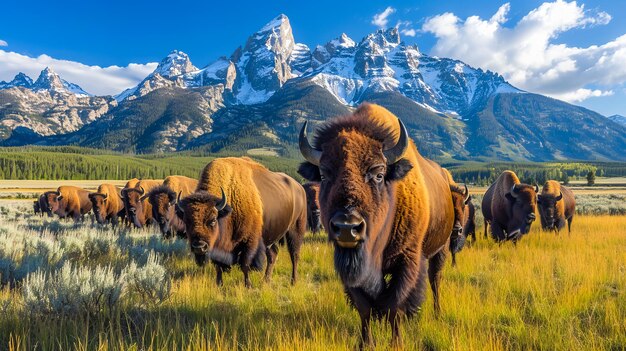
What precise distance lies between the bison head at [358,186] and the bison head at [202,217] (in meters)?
3.29

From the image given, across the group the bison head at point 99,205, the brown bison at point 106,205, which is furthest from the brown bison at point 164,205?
the bison head at point 99,205

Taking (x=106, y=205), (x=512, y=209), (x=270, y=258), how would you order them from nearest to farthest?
(x=270, y=258) < (x=512, y=209) < (x=106, y=205)

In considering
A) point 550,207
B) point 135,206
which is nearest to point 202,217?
point 135,206

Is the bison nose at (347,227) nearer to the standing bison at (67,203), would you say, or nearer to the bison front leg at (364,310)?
the bison front leg at (364,310)

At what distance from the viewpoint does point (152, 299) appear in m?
4.77

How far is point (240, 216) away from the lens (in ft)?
22.7

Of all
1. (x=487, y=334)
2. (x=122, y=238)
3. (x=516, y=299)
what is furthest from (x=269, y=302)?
(x=122, y=238)

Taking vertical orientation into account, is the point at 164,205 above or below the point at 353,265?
below

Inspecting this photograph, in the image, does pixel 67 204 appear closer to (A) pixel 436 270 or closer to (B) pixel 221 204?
(B) pixel 221 204

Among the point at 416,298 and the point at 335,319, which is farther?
the point at 335,319

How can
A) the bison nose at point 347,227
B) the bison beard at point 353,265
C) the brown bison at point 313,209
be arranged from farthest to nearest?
the brown bison at point 313,209 < the bison beard at point 353,265 < the bison nose at point 347,227

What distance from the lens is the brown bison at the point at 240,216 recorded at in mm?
6082

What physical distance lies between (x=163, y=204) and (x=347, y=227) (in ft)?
32.7

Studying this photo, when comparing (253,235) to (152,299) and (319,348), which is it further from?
(319,348)
